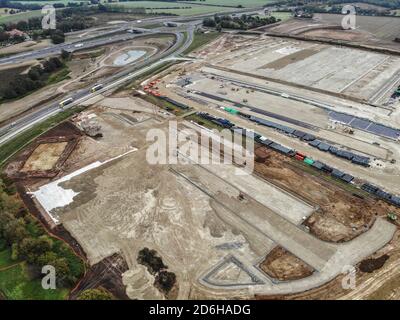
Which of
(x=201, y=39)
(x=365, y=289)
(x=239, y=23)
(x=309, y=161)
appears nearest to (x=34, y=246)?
(x=365, y=289)

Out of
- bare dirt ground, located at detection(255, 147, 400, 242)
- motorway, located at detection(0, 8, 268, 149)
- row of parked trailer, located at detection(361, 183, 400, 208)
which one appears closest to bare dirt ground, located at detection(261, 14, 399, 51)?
motorway, located at detection(0, 8, 268, 149)

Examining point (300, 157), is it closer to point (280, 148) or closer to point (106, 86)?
point (280, 148)

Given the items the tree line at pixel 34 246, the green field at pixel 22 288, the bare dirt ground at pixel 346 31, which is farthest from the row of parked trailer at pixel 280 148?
the bare dirt ground at pixel 346 31

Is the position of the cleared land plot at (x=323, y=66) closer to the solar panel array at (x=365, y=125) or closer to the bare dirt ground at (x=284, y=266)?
the solar panel array at (x=365, y=125)

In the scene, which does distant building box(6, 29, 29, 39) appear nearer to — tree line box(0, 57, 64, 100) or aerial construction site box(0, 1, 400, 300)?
tree line box(0, 57, 64, 100)

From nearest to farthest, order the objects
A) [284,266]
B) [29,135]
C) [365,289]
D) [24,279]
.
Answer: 1. [365,289]
2. [284,266]
3. [24,279]
4. [29,135]

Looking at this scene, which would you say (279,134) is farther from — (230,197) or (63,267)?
(63,267)
